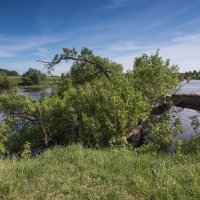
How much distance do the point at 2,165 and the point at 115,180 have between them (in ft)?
8.53

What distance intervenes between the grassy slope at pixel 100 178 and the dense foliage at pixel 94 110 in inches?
131

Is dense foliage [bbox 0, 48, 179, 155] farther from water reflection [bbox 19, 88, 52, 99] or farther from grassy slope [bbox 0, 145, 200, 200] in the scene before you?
grassy slope [bbox 0, 145, 200, 200]

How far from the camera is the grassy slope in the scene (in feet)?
16.9

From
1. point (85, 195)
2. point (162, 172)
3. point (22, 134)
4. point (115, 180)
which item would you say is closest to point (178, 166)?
point (162, 172)

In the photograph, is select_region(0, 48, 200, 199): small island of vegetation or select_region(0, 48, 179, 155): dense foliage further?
select_region(0, 48, 179, 155): dense foliage

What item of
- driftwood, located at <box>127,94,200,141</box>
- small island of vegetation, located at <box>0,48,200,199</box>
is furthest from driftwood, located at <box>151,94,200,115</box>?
small island of vegetation, located at <box>0,48,200,199</box>

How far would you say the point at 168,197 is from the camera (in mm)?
4875

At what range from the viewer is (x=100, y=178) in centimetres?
585

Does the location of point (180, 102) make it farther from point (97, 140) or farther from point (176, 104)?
point (97, 140)

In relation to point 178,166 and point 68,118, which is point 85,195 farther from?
point 68,118

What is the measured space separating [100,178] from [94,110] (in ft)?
18.7

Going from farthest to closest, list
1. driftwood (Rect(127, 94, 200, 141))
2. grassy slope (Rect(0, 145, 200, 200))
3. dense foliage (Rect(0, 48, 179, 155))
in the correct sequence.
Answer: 1. driftwood (Rect(127, 94, 200, 141))
2. dense foliage (Rect(0, 48, 179, 155))
3. grassy slope (Rect(0, 145, 200, 200))

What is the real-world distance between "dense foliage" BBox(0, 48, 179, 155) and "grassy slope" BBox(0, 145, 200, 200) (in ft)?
10.9

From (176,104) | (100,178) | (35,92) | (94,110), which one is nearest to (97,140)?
(94,110)
